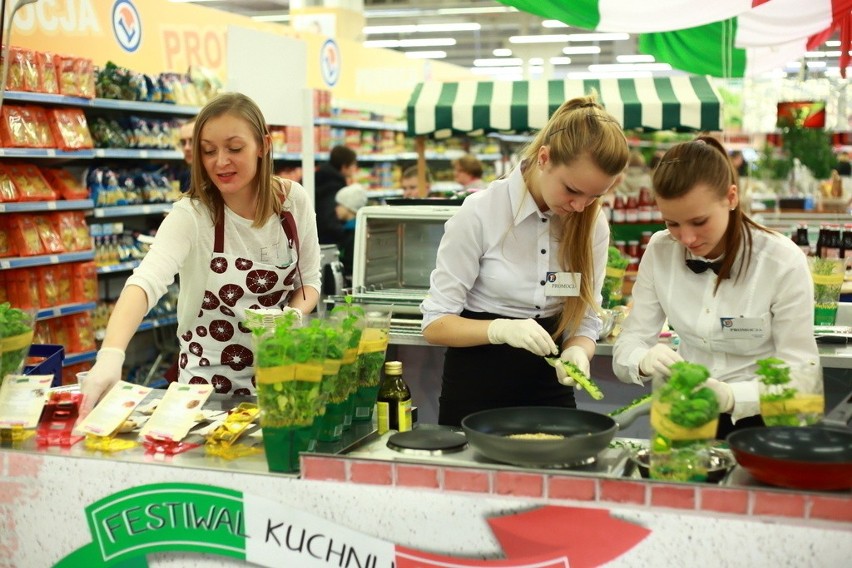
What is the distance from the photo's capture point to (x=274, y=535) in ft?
6.82

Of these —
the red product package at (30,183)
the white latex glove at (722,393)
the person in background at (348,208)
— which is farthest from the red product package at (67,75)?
the white latex glove at (722,393)

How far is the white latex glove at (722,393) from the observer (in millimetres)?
1952

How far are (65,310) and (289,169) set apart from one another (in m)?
4.03

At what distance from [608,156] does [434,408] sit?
2.81 metres

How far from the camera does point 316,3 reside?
1644 cm

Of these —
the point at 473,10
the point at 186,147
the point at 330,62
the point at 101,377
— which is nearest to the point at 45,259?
the point at 186,147

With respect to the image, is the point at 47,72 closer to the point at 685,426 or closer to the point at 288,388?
the point at 288,388

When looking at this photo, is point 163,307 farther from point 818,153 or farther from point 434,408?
point 818,153

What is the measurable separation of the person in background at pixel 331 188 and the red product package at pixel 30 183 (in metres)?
3.33

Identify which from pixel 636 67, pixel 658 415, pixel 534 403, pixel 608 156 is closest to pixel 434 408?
pixel 534 403

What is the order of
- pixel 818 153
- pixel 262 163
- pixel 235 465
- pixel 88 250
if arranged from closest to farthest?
1. pixel 235 465
2. pixel 262 163
3. pixel 88 250
4. pixel 818 153

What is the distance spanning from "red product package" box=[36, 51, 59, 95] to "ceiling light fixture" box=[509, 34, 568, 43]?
17567mm

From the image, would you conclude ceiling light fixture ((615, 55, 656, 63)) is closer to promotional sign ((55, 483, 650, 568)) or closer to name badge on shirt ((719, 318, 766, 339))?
name badge on shirt ((719, 318, 766, 339))

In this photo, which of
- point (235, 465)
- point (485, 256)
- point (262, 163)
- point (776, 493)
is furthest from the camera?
point (262, 163)
